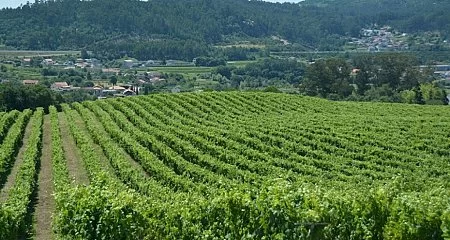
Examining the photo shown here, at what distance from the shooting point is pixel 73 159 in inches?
1270

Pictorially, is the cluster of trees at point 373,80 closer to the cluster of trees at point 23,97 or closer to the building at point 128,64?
the cluster of trees at point 23,97

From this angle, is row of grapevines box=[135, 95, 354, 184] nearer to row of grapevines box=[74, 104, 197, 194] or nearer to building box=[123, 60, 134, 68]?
row of grapevines box=[74, 104, 197, 194]

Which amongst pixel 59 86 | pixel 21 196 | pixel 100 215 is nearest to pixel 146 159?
pixel 21 196

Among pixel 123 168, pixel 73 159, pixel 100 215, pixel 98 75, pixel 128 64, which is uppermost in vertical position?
pixel 100 215

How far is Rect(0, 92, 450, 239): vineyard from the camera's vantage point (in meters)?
12.0

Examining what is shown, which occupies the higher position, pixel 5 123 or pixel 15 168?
pixel 15 168

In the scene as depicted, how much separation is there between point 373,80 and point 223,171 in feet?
254

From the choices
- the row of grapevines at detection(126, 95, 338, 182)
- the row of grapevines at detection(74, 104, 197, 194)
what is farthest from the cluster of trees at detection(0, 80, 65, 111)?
the row of grapevines at detection(126, 95, 338, 182)

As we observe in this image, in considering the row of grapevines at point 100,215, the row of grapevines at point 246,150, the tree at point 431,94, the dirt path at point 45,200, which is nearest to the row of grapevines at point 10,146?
the dirt path at point 45,200

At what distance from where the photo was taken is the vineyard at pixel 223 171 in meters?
12.0

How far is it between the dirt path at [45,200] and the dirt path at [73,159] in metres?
0.98

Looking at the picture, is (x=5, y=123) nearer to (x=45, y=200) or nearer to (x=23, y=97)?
(x=45, y=200)

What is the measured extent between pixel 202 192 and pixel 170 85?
101958mm

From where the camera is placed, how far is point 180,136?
33.2 metres
